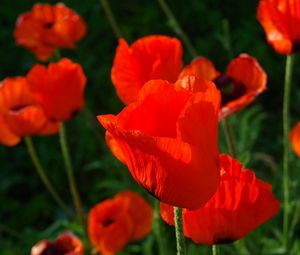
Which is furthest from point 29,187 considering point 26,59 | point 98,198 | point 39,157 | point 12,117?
point 12,117

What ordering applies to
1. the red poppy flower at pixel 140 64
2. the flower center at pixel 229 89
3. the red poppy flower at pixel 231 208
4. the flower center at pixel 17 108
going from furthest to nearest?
the flower center at pixel 17 108 < the flower center at pixel 229 89 < the red poppy flower at pixel 140 64 < the red poppy flower at pixel 231 208

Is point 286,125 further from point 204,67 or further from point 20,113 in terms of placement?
point 20,113

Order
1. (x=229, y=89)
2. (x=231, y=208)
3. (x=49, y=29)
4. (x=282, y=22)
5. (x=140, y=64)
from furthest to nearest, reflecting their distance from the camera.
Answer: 1. (x=49, y=29)
2. (x=229, y=89)
3. (x=282, y=22)
4. (x=140, y=64)
5. (x=231, y=208)

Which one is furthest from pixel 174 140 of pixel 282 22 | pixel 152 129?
pixel 282 22

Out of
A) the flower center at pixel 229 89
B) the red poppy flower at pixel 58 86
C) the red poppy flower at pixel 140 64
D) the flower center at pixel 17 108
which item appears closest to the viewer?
the red poppy flower at pixel 140 64

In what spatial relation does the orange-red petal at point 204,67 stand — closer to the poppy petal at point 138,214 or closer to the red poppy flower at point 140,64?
the red poppy flower at point 140,64

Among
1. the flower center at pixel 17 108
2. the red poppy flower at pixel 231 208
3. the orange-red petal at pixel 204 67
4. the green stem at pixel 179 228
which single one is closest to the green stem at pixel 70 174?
the flower center at pixel 17 108

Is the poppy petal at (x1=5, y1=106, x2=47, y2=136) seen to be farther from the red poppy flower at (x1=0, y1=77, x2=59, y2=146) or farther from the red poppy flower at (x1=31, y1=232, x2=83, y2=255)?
the red poppy flower at (x1=31, y1=232, x2=83, y2=255)

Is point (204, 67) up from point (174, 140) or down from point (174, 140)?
down
